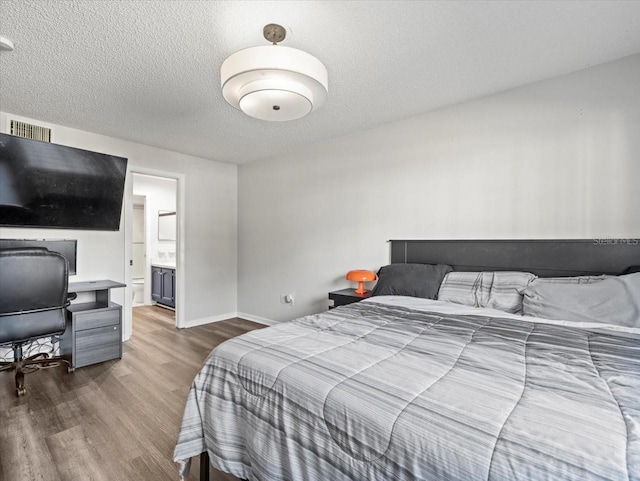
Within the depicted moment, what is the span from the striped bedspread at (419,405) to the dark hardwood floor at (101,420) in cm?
62

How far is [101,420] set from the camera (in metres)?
2.09

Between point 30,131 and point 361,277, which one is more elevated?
point 30,131

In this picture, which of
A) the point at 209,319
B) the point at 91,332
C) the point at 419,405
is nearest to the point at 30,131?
the point at 91,332

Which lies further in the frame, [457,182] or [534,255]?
[457,182]

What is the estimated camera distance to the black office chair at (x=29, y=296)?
232 cm

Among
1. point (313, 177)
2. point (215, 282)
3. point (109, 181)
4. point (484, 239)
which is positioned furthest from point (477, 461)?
point (215, 282)

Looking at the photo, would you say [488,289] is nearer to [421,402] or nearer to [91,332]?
[421,402]

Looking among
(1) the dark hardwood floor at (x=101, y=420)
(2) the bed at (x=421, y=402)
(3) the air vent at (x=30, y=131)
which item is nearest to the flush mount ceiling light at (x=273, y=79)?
(2) the bed at (x=421, y=402)

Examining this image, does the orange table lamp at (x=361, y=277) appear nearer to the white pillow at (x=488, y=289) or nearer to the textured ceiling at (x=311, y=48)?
the white pillow at (x=488, y=289)

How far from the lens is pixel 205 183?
4.61m

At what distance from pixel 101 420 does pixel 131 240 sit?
2.32 metres

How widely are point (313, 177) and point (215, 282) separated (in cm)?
221

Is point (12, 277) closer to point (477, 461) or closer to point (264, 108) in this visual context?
point (264, 108)

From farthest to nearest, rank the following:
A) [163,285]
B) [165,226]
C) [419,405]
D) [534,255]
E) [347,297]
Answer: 1. [165,226]
2. [163,285]
3. [347,297]
4. [534,255]
5. [419,405]
